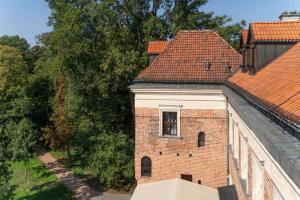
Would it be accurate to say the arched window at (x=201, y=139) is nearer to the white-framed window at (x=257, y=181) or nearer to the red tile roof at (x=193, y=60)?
the red tile roof at (x=193, y=60)

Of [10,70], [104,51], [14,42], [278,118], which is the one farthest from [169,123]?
[14,42]

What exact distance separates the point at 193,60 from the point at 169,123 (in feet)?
11.2

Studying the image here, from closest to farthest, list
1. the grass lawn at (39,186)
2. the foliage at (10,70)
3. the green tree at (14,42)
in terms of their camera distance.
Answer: the grass lawn at (39,186), the foliage at (10,70), the green tree at (14,42)

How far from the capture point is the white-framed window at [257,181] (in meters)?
7.48

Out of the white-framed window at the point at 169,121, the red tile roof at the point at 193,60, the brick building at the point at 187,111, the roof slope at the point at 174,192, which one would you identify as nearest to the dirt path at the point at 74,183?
the brick building at the point at 187,111

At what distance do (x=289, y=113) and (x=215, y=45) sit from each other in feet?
48.2

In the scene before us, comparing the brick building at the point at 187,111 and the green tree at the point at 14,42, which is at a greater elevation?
the green tree at the point at 14,42

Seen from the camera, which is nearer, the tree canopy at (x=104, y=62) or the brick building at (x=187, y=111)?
the brick building at (x=187, y=111)

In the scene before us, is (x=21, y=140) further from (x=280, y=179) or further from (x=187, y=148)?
(x=280, y=179)

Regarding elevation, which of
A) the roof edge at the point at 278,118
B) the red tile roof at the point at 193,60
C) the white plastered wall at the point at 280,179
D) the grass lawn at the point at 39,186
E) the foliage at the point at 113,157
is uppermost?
the red tile roof at the point at 193,60

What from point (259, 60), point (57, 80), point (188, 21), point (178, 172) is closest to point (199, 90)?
point (178, 172)

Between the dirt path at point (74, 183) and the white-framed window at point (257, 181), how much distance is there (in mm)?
16359

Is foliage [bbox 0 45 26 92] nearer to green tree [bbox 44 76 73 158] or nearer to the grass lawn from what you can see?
green tree [bbox 44 76 73 158]

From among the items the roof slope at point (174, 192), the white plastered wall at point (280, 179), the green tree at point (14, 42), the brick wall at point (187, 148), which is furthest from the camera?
the green tree at point (14, 42)
